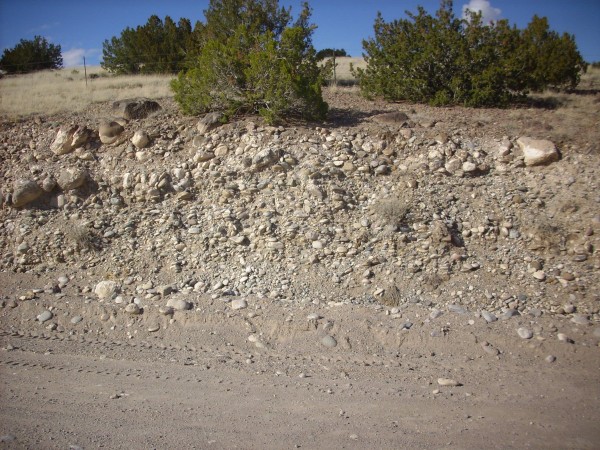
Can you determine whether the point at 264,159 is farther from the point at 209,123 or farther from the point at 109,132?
the point at 109,132

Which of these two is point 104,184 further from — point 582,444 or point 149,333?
point 582,444

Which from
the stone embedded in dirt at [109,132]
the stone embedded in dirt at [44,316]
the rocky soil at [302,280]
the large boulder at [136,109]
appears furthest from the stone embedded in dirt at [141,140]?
the stone embedded in dirt at [44,316]

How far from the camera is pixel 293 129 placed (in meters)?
8.59

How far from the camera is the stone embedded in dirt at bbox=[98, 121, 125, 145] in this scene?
28.9 feet

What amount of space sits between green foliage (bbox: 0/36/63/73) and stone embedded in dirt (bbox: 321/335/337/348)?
24714 millimetres

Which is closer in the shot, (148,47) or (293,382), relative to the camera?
(293,382)

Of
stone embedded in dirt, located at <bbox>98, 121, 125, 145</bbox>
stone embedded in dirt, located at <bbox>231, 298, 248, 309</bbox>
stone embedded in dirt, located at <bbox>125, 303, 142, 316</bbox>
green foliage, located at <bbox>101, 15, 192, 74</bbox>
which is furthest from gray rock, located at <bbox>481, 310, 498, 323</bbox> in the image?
green foliage, located at <bbox>101, 15, 192, 74</bbox>

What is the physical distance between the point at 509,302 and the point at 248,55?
700cm

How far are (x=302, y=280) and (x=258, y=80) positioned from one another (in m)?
4.70

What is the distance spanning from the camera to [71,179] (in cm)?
796

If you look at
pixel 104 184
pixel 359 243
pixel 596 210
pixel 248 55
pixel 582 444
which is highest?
pixel 248 55

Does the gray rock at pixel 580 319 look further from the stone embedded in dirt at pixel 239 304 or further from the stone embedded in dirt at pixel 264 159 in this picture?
the stone embedded in dirt at pixel 264 159

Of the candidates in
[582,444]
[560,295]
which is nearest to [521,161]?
[560,295]

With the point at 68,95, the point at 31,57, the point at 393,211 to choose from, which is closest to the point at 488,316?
the point at 393,211
